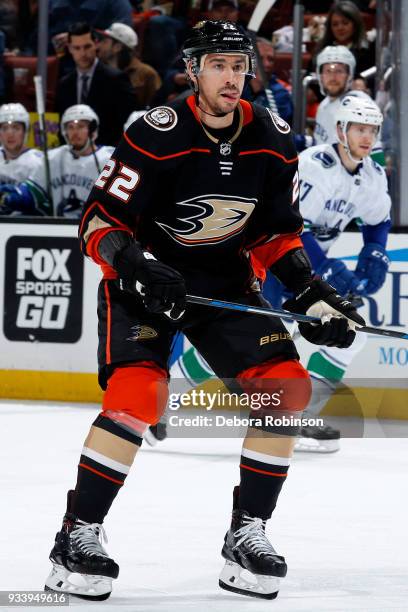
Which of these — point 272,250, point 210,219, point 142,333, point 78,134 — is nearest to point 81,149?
point 78,134

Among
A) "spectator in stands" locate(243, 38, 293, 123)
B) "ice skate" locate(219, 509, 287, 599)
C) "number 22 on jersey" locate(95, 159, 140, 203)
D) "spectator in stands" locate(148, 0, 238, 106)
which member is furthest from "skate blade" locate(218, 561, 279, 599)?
"spectator in stands" locate(148, 0, 238, 106)

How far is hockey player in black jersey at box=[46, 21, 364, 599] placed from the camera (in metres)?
2.66

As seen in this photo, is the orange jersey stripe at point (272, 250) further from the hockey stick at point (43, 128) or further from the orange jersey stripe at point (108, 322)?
the hockey stick at point (43, 128)

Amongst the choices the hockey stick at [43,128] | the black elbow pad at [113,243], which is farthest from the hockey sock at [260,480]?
the hockey stick at [43,128]

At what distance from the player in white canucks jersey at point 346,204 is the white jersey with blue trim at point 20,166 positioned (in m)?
2.10

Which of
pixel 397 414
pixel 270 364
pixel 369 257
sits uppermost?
pixel 270 364

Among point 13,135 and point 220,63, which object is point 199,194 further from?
point 13,135

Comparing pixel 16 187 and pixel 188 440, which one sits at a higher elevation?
pixel 16 187

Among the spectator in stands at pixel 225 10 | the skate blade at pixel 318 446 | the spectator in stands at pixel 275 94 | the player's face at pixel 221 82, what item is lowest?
the skate blade at pixel 318 446

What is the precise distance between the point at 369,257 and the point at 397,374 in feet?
2.60

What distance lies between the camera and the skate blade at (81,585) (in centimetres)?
263

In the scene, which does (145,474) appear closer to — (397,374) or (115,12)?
(397,374)

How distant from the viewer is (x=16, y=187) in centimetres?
667

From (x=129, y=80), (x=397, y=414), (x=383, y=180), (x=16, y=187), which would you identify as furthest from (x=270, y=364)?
(x=129, y=80)
